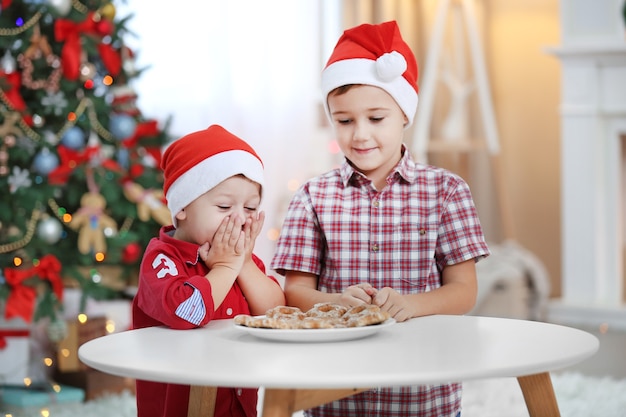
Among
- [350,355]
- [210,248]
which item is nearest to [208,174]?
[210,248]

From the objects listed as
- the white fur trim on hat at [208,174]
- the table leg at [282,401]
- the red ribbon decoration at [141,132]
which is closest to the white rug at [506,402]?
the red ribbon decoration at [141,132]

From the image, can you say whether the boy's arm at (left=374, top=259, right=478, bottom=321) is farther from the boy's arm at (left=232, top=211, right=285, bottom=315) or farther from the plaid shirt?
the boy's arm at (left=232, top=211, right=285, bottom=315)

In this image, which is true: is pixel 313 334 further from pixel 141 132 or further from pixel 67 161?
pixel 141 132

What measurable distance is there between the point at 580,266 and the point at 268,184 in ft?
4.82

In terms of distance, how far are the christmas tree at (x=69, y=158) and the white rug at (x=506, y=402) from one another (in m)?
0.29

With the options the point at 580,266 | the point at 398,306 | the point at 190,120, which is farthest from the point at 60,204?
the point at 580,266

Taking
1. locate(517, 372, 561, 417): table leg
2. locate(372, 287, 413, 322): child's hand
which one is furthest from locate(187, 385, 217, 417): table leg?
locate(517, 372, 561, 417): table leg

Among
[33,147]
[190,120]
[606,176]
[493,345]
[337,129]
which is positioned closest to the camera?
[493,345]

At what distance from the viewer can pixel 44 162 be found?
269 cm

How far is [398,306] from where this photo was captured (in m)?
1.44

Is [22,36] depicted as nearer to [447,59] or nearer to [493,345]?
Result: [493,345]

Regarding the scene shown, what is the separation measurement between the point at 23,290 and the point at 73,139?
1.54ft

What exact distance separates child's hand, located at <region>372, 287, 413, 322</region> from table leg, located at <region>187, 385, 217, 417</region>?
29cm

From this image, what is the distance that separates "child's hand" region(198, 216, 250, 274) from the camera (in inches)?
59.0
